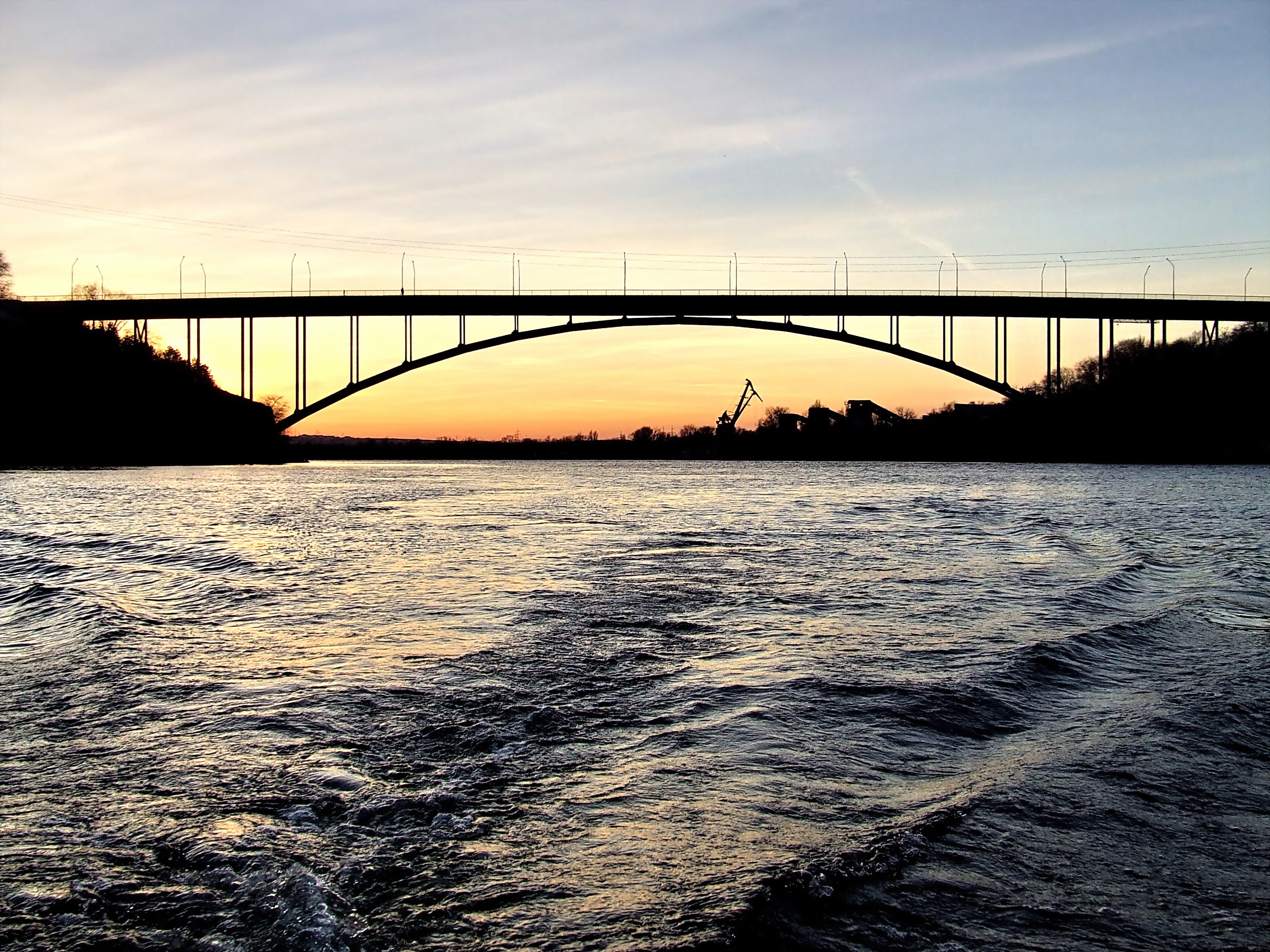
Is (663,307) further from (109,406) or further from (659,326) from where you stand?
(109,406)

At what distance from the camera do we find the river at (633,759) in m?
2.75

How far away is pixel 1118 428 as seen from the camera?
67750 mm

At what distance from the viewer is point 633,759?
161 inches

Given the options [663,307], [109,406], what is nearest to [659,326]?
[663,307]

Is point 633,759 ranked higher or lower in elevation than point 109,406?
lower

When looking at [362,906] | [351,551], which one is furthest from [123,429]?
[362,906]

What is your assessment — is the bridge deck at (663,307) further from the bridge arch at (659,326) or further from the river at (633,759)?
the river at (633,759)

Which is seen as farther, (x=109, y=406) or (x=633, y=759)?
(x=109, y=406)

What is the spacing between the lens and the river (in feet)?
9.04

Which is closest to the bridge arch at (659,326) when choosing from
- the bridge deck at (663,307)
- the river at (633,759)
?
the bridge deck at (663,307)

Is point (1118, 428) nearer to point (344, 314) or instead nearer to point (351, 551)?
point (344, 314)

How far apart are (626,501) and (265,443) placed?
4910 centimetres

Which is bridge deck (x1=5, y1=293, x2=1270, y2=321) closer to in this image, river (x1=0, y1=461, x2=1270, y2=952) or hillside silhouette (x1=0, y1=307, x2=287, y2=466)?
hillside silhouette (x1=0, y1=307, x2=287, y2=466)

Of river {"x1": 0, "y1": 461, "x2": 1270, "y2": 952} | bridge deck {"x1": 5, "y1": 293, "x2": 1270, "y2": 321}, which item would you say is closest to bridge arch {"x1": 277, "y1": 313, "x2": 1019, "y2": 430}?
bridge deck {"x1": 5, "y1": 293, "x2": 1270, "y2": 321}
